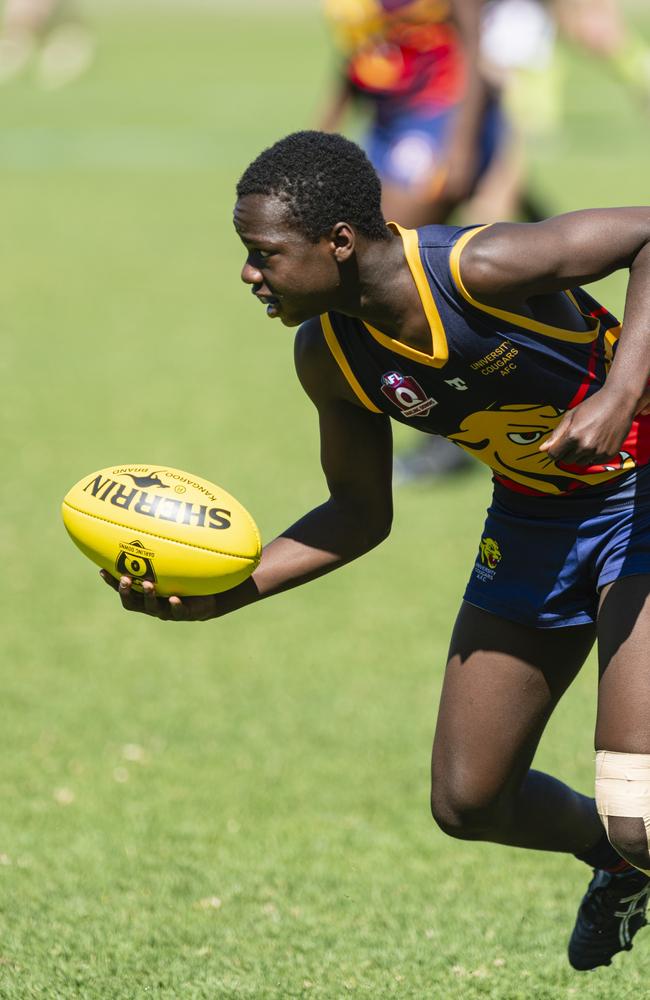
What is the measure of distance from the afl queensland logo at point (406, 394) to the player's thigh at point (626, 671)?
0.69m

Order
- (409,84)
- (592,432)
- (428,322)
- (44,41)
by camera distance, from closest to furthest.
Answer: (592,432) < (428,322) < (409,84) < (44,41)

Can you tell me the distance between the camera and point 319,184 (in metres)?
3.88

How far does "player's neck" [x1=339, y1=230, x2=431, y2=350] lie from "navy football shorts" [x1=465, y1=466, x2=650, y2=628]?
0.61m

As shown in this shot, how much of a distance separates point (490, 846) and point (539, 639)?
1.34 meters

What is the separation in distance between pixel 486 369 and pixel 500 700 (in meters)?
0.91

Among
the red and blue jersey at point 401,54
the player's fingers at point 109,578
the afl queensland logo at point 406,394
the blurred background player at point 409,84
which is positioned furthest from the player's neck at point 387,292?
the red and blue jersey at point 401,54

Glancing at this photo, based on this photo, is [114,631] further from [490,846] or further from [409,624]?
[490,846]

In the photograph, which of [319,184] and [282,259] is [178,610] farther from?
[319,184]

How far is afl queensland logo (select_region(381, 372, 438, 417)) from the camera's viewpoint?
4066 millimetres

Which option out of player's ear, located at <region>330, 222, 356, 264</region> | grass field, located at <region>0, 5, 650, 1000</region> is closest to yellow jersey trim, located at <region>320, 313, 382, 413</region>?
player's ear, located at <region>330, 222, 356, 264</region>

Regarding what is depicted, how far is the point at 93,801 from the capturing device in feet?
18.5

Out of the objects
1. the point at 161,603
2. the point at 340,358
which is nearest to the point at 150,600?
the point at 161,603

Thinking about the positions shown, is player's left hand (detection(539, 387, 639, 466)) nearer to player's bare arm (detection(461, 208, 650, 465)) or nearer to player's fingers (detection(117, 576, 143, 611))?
player's bare arm (detection(461, 208, 650, 465))

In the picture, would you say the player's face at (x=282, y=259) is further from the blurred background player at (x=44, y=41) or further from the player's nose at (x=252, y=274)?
the blurred background player at (x=44, y=41)
